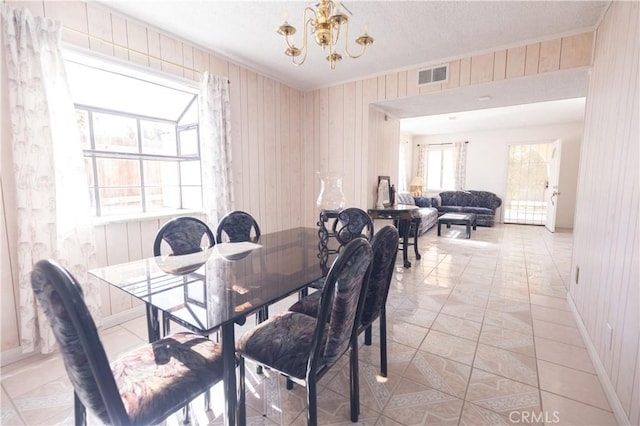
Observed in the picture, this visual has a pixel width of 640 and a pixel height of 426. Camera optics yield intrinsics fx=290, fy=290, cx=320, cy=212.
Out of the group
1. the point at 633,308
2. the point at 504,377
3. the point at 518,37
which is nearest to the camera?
the point at 633,308

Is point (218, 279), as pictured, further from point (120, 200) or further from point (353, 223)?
point (120, 200)

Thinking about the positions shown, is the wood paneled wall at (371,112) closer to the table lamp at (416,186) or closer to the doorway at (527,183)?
the table lamp at (416,186)

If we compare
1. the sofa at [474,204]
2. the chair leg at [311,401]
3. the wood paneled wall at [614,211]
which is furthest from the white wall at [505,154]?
the chair leg at [311,401]

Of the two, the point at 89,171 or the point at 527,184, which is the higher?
the point at 89,171

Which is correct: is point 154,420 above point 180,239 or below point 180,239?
below

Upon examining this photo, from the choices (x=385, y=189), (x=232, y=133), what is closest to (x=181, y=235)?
(x=232, y=133)

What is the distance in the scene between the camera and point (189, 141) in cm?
333

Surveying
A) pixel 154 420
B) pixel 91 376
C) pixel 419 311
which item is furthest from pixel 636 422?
pixel 91 376

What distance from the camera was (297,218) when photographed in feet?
14.8

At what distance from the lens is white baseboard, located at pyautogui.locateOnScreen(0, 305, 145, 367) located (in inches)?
76.8

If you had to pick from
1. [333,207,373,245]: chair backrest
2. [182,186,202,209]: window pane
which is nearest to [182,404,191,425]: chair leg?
[333,207,373,245]: chair backrest

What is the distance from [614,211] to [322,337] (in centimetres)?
183

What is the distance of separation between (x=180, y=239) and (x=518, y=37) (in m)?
3.56

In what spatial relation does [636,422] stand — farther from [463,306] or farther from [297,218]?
[297,218]
